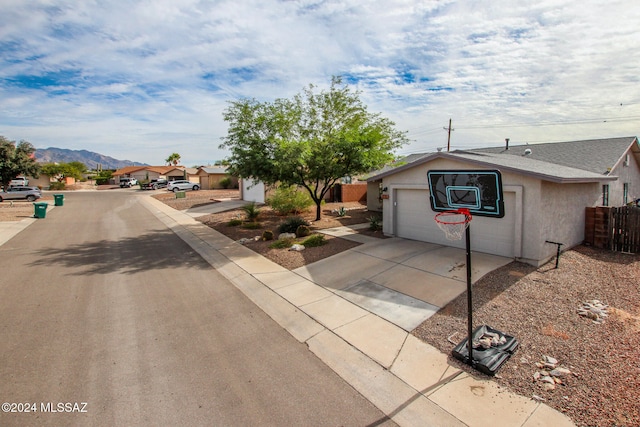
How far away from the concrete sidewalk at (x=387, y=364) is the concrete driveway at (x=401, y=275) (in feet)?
1.09

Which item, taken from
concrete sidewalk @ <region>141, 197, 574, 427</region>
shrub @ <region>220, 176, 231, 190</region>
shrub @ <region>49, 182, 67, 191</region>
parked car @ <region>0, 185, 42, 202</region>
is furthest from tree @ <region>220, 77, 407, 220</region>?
shrub @ <region>49, 182, 67, 191</region>

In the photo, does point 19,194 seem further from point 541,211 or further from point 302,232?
point 541,211

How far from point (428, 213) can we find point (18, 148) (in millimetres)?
39180

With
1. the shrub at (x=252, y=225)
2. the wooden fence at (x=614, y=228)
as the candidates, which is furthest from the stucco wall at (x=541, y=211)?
the shrub at (x=252, y=225)

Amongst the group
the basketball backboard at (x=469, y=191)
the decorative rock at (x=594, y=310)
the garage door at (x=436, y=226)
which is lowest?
the decorative rock at (x=594, y=310)

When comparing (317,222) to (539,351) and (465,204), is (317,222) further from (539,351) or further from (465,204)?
(539,351)

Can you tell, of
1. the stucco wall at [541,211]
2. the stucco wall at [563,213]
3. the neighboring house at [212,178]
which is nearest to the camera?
the stucco wall at [541,211]

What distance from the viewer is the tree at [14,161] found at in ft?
98.5

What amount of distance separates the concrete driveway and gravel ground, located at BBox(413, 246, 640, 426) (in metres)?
0.37

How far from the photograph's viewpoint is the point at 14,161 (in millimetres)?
30781

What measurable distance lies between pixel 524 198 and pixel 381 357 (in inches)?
254

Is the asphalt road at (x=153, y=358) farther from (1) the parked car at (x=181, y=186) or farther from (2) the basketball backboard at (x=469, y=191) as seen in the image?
(1) the parked car at (x=181, y=186)

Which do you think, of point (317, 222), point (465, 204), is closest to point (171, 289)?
point (465, 204)

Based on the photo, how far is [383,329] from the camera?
19.3 feet
